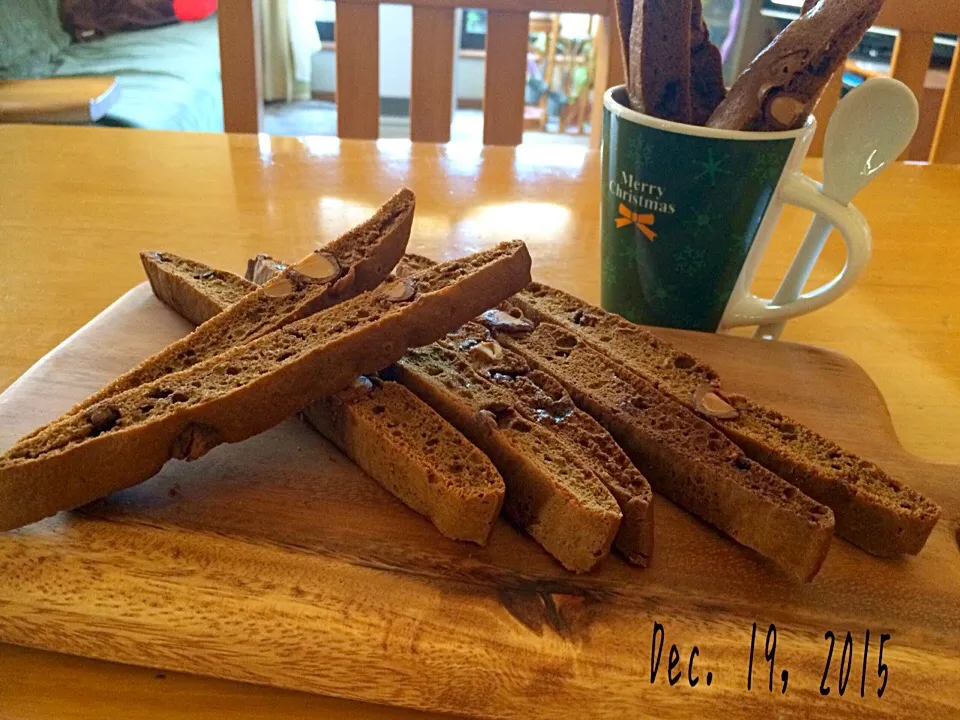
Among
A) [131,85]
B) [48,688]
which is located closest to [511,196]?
[48,688]

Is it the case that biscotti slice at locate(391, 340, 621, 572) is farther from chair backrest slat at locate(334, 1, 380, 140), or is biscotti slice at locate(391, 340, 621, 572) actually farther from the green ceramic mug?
chair backrest slat at locate(334, 1, 380, 140)

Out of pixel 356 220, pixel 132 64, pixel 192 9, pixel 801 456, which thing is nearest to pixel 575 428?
pixel 801 456

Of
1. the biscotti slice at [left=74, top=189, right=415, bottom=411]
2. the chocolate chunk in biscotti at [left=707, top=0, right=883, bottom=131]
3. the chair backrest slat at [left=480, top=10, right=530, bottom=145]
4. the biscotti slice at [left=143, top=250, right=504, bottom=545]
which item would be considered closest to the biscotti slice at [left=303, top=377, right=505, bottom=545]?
the biscotti slice at [left=143, top=250, right=504, bottom=545]

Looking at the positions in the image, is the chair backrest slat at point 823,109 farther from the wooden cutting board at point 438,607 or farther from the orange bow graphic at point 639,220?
the wooden cutting board at point 438,607

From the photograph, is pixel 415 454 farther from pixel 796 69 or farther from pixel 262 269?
pixel 796 69

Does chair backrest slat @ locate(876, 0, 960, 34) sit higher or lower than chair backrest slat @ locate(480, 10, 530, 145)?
higher

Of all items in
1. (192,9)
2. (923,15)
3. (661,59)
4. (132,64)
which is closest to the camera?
(661,59)
